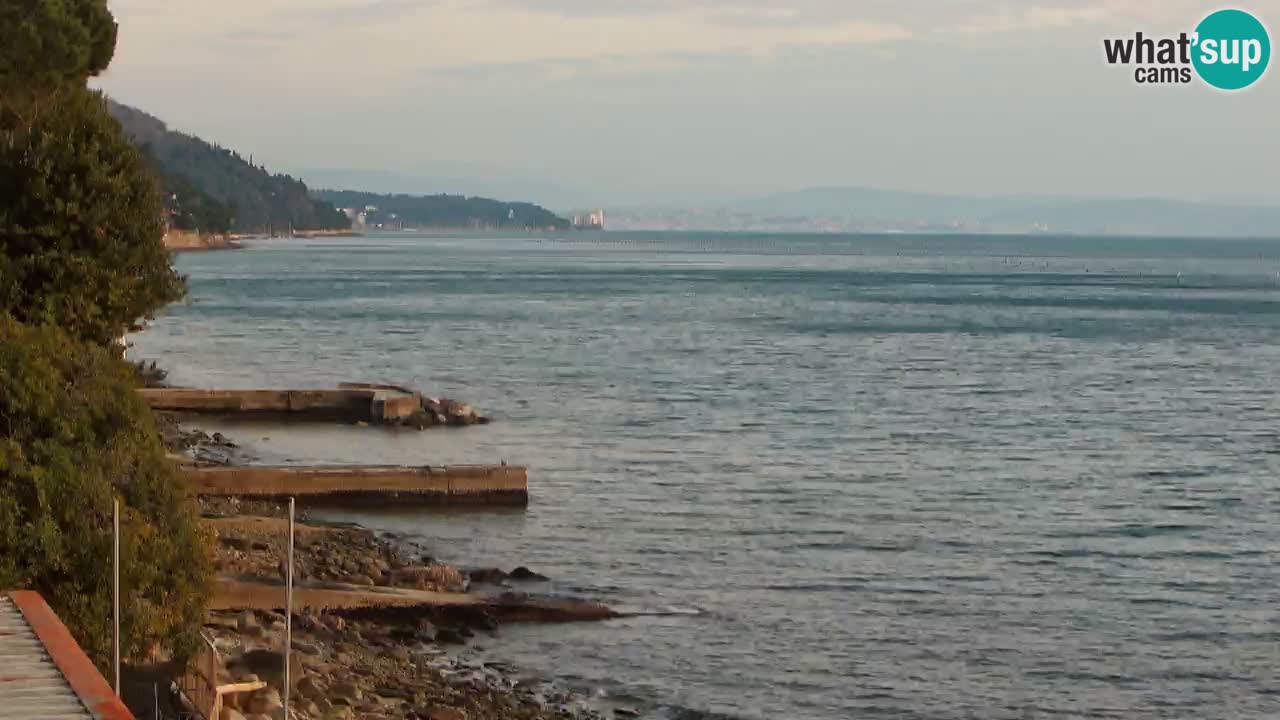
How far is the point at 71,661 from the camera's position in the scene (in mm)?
12703

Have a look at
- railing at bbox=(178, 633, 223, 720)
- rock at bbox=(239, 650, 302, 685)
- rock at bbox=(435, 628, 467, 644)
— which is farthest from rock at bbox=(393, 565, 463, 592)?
railing at bbox=(178, 633, 223, 720)

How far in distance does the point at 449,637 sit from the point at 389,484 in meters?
11.9

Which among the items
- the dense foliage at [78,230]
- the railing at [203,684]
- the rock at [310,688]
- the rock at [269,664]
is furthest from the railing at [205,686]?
the dense foliage at [78,230]

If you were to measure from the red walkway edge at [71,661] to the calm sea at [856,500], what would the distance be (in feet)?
30.4

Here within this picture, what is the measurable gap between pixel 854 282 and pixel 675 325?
74264 mm

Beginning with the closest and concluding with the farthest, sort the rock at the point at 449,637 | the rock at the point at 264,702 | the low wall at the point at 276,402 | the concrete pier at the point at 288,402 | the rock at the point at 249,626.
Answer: the rock at the point at 264,702, the rock at the point at 249,626, the rock at the point at 449,637, the concrete pier at the point at 288,402, the low wall at the point at 276,402

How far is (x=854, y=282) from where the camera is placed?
17112 centimetres

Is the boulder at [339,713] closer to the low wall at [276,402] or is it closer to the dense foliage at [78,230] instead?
the dense foliage at [78,230]

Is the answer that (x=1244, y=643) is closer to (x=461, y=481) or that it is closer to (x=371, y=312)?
(x=461, y=481)

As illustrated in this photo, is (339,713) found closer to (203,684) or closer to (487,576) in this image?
(203,684)

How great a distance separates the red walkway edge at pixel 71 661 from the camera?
1155 centimetres

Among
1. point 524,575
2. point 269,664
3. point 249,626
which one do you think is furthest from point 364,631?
point 524,575

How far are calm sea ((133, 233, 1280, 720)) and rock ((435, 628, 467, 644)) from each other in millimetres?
627

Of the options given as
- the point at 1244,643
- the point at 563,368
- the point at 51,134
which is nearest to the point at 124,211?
the point at 51,134
